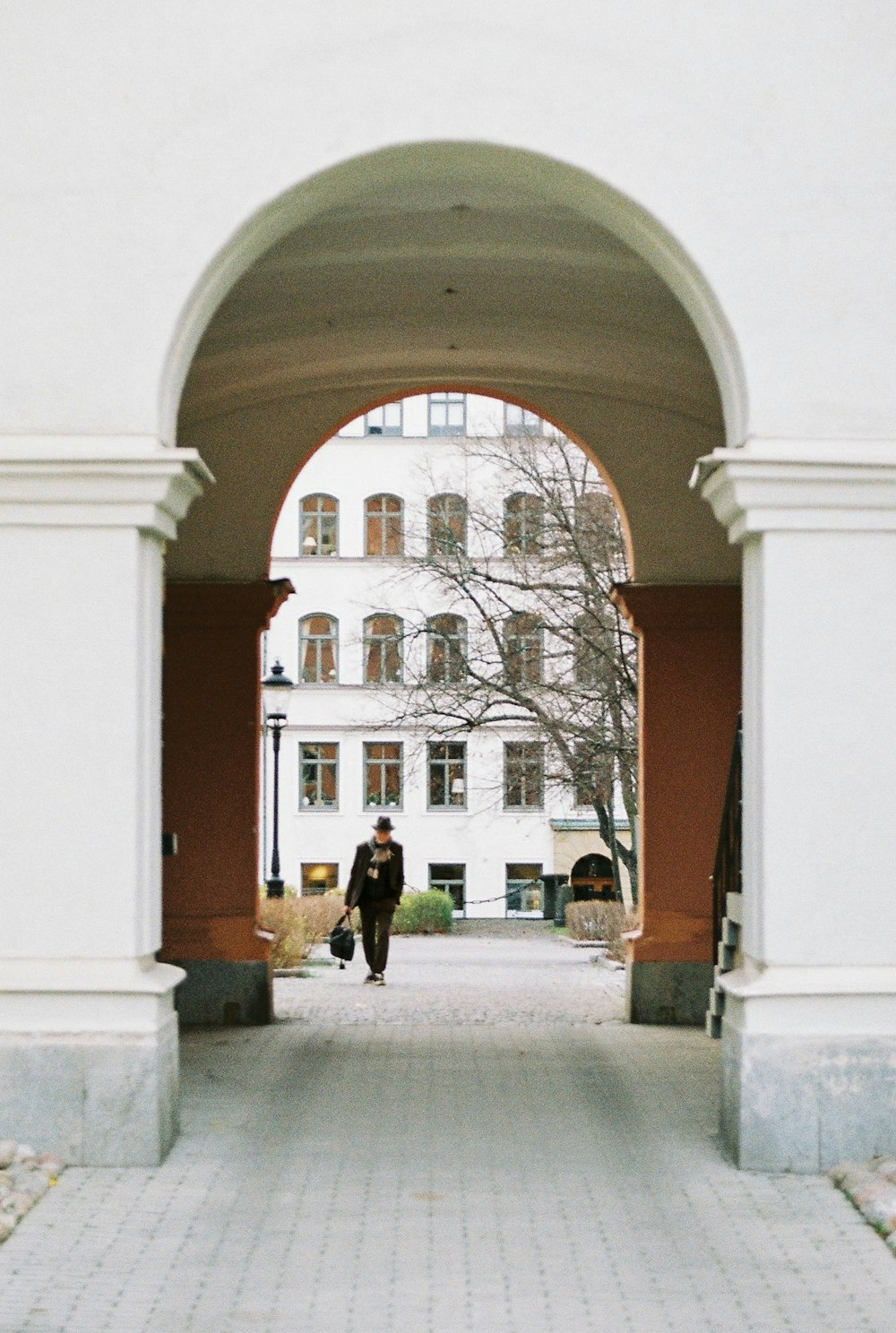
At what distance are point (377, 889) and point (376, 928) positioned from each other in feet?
2.46

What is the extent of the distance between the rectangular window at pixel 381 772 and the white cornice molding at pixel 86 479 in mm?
38429

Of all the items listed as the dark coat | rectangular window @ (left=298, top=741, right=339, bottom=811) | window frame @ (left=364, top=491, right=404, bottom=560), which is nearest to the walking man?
the dark coat

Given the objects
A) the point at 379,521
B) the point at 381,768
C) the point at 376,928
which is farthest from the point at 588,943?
the point at 379,521

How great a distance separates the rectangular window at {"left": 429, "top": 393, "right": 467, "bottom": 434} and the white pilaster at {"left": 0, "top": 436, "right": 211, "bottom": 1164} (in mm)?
38364

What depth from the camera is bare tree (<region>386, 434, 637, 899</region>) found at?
81.6 ft

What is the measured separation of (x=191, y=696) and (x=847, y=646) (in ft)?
20.3

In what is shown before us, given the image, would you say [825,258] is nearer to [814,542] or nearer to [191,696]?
[814,542]

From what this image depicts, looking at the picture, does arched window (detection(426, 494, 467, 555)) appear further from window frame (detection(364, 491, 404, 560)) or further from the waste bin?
the waste bin

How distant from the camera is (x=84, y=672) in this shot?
780 cm

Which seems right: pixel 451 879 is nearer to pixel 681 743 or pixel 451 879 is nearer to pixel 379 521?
pixel 379 521

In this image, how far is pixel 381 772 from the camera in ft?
153

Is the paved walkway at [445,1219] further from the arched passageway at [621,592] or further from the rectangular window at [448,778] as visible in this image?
the rectangular window at [448,778]

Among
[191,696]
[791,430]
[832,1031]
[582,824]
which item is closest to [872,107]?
[791,430]

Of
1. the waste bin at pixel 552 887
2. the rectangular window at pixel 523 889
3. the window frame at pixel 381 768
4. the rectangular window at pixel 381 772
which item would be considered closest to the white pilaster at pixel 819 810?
the waste bin at pixel 552 887
